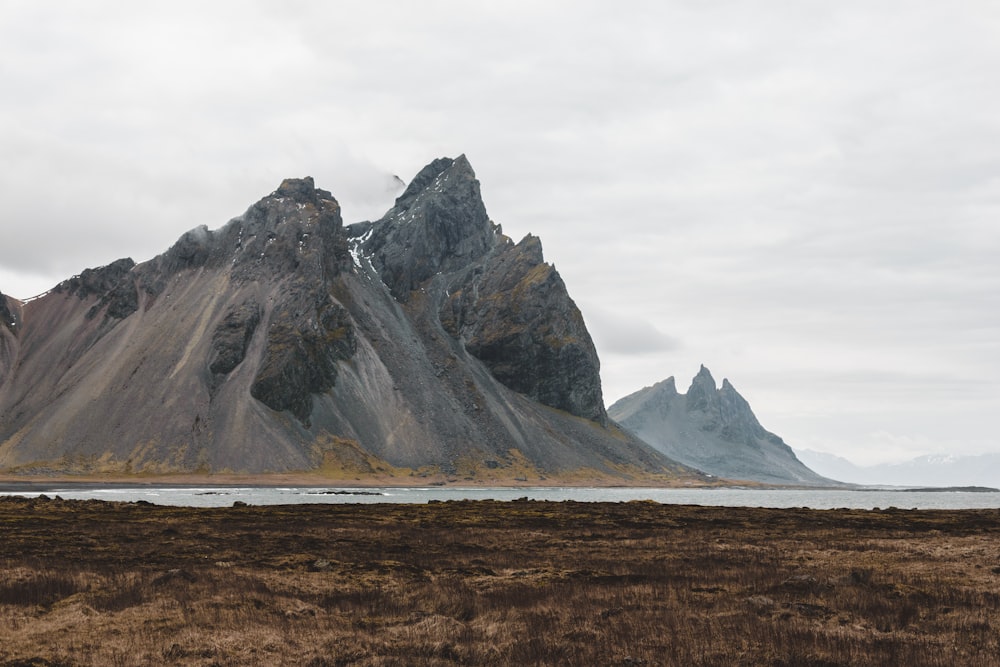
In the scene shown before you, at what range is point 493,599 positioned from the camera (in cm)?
3186

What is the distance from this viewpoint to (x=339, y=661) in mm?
23062

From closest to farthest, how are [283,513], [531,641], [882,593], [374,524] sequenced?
[531,641] < [882,593] < [374,524] < [283,513]

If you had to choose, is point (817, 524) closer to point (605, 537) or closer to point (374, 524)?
point (605, 537)

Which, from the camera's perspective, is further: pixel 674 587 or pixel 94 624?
pixel 674 587

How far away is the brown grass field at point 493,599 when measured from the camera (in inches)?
928

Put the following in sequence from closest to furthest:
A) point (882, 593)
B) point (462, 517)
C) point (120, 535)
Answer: point (882, 593) → point (120, 535) → point (462, 517)

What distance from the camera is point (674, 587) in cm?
3409

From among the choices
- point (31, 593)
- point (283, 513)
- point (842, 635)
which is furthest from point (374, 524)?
point (842, 635)

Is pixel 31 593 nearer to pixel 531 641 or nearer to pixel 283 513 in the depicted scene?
pixel 531 641

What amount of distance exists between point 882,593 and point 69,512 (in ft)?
252

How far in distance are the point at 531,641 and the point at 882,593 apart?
597 inches

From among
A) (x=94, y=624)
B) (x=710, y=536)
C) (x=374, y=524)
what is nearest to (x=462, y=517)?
(x=374, y=524)

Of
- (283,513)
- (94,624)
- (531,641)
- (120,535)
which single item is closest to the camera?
(531,641)

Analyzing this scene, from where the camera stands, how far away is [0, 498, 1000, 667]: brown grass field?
2356 centimetres
